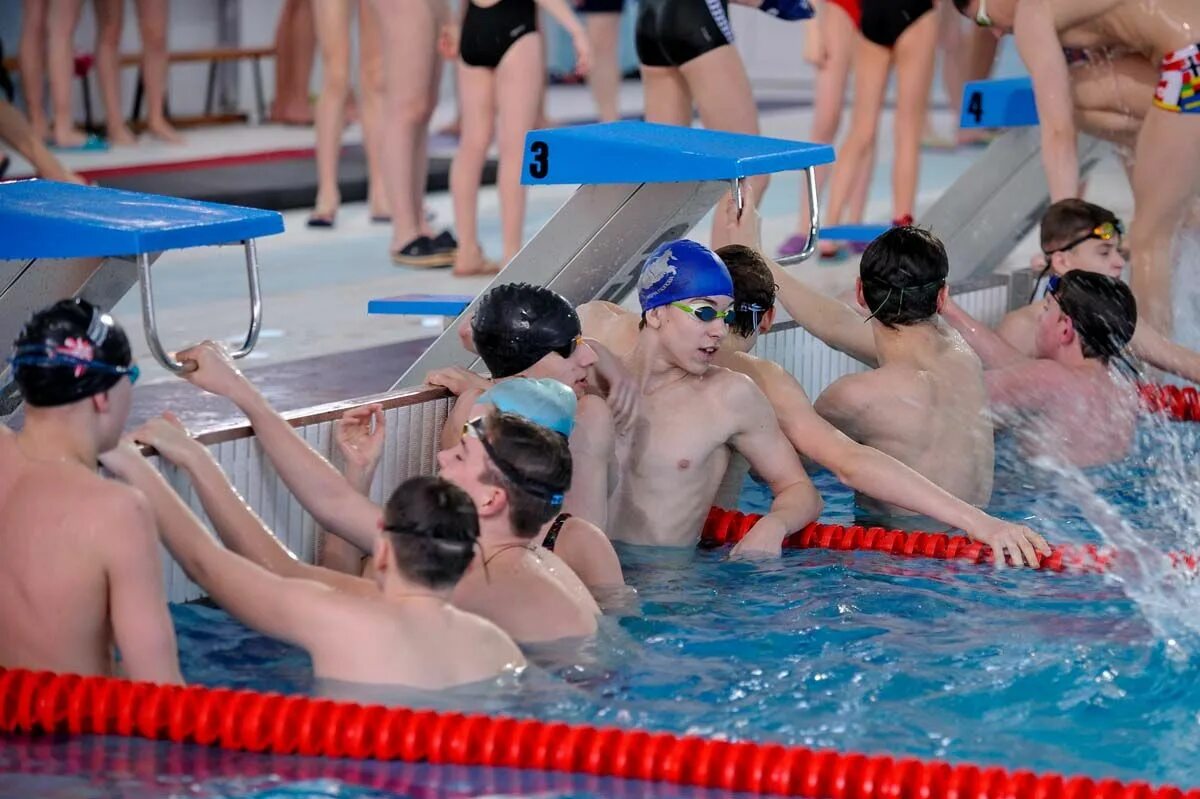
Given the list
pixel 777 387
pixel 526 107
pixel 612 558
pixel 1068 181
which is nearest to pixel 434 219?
pixel 526 107

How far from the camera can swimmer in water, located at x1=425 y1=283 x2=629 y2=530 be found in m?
3.64

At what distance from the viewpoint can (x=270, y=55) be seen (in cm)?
1241

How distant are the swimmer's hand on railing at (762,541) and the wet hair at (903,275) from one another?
23.6 inches

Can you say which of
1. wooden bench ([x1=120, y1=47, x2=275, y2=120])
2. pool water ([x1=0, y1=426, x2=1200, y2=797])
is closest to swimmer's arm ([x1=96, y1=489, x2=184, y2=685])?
pool water ([x1=0, y1=426, x2=1200, y2=797])

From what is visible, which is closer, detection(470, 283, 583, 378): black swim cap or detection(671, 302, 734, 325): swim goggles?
detection(470, 283, 583, 378): black swim cap

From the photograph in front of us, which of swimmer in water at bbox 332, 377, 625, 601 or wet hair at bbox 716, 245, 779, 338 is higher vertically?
wet hair at bbox 716, 245, 779, 338

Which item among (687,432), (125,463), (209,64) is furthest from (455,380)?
(209,64)

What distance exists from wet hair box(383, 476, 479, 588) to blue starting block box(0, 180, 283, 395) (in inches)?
23.8

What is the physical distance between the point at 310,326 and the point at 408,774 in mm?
3661

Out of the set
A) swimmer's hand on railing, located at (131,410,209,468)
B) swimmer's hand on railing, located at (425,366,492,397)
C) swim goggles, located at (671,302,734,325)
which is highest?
swim goggles, located at (671,302,734,325)

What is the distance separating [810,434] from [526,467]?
116 centimetres

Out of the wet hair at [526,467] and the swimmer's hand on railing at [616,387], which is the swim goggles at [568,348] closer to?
the swimmer's hand on railing at [616,387]

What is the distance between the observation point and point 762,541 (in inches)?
154

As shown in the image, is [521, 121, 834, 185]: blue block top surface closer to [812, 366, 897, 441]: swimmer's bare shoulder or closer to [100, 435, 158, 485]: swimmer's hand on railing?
[812, 366, 897, 441]: swimmer's bare shoulder
